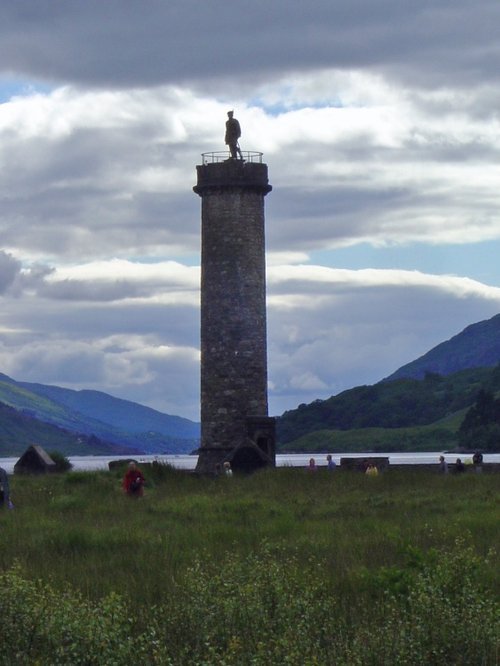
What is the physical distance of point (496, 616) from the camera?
1350 centimetres

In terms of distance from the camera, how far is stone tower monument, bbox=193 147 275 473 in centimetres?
5131

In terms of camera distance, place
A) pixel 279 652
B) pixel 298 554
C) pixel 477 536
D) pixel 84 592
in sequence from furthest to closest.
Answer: pixel 477 536
pixel 298 554
pixel 84 592
pixel 279 652

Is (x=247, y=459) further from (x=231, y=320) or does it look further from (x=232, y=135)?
(x=232, y=135)

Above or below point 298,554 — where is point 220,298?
above

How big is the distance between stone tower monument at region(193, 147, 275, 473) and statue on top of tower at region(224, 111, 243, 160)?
2.13 m

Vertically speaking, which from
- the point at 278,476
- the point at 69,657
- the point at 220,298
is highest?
the point at 220,298

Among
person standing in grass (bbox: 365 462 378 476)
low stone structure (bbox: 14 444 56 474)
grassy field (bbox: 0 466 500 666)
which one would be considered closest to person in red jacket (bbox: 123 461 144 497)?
grassy field (bbox: 0 466 500 666)

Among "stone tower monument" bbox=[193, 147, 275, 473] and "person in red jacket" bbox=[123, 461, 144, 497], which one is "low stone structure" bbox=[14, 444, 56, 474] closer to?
"stone tower monument" bbox=[193, 147, 275, 473]

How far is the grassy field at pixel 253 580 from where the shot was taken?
1298 centimetres

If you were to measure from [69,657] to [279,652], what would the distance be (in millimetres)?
1997

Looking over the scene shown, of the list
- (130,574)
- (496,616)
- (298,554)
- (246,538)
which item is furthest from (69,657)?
(246,538)

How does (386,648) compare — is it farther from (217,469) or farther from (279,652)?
(217,469)

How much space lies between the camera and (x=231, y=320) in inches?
2019

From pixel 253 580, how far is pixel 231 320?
36.0 metres
